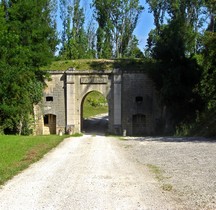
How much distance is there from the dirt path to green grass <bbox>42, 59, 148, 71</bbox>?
69.6 ft

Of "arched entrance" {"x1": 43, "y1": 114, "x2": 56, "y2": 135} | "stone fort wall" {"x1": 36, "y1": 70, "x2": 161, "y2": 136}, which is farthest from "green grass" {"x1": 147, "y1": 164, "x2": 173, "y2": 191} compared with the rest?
"arched entrance" {"x1": 43, "y1": 114, "x2": 56, "y2": 135}

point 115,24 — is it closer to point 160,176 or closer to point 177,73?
point 177,73

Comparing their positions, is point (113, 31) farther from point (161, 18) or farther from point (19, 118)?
point (19, 118)

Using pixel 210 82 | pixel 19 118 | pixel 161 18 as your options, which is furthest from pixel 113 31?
pixel 210 82

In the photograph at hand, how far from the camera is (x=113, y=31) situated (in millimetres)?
49344

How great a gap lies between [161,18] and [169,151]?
33.1 m

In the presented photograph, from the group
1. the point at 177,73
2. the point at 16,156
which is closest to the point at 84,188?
the point at 16,156

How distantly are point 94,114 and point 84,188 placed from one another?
39823mm

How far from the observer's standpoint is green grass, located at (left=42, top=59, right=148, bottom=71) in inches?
1284

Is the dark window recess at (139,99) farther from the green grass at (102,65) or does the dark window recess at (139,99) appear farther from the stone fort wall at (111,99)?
the green grass at (102,65)

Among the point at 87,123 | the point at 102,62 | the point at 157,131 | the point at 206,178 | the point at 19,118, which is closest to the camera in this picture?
the point at 206,178

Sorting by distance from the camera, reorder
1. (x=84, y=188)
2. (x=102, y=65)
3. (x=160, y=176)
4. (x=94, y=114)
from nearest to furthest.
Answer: (x=84, y=188), (x=160, y=176), (x=102, y=65), (x=94, y=114)

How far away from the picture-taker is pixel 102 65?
3353cm

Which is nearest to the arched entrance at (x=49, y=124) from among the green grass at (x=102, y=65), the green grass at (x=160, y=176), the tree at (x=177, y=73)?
the green grass at (x=102, y=65)
